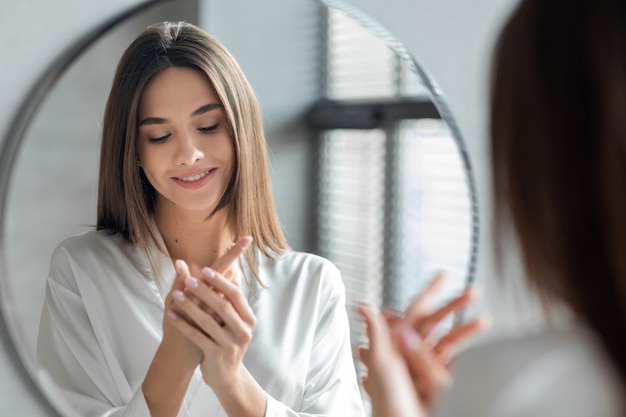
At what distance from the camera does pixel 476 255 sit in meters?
0.93

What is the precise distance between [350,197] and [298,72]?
15 cm

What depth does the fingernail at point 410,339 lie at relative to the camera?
2.31 ft

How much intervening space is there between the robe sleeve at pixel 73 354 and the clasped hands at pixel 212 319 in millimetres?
72

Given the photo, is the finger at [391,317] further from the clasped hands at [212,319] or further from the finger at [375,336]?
the clasped hands at [212,319]

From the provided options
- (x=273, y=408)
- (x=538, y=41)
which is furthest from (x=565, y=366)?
(x=273, y=408)


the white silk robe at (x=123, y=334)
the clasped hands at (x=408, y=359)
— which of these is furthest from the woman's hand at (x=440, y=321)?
the white silk robe at (x=123, y=334)

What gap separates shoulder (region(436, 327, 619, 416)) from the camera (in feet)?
1.44

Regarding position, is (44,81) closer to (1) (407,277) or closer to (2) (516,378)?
(1) (407,277)

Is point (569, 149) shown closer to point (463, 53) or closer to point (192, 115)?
point (192, 115)

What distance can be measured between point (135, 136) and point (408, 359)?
0.34 meters

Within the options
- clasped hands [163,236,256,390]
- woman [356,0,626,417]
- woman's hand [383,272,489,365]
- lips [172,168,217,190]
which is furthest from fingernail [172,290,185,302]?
woman [356,0,626,417]

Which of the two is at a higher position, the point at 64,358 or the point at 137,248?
the point at 137,248

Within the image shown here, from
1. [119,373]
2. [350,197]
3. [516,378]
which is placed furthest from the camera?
[350,197]

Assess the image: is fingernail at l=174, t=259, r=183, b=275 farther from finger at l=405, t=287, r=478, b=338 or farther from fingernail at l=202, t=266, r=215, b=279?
finger at l=405, t=287, r=478, b=338
